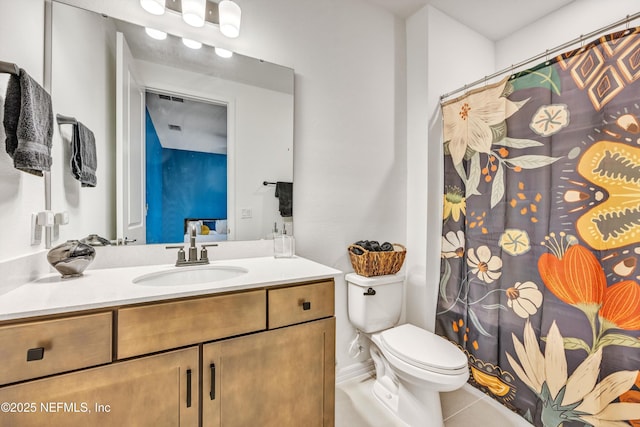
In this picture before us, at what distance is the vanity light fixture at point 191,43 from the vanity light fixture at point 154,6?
0.46ft

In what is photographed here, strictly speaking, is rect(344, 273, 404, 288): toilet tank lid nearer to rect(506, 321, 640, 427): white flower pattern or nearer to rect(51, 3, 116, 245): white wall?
rect(506, 321, 640, 427): white flower pattern

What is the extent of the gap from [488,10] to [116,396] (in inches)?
116

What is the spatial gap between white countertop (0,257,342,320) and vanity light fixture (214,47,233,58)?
114 centimetres

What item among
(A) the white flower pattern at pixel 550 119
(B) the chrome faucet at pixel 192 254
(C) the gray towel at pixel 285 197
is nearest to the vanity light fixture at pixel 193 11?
(C) the gray towel at pixel 285 197

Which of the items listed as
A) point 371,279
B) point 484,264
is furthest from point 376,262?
point 484,264

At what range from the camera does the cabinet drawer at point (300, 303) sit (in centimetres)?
109

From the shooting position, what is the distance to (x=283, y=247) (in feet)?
5.19

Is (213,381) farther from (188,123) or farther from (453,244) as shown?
(453,244)

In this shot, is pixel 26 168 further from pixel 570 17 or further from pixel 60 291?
pixel 570 17

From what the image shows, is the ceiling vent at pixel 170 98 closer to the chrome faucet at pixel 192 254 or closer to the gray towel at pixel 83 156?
the gray towel at pixel 83 156

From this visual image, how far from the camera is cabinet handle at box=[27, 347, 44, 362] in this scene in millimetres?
733

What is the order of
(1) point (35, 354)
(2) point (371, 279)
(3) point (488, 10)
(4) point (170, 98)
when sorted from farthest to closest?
(3) point (488, 10) → (2) point (371, 279) → (4) point (170, 98) → (1) point (35, 354)

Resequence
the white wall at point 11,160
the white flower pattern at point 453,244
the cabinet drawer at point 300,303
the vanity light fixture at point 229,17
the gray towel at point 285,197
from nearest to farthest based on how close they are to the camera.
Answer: the white wall at point 11,160 → the cabinet drawer at point 300,303 → the vanity light fixture at point 229,17 → the gray towel at point 285,197 → the white flower pattern at point 453,244

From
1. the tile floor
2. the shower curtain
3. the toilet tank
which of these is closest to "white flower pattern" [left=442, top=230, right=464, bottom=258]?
the shower curtain
